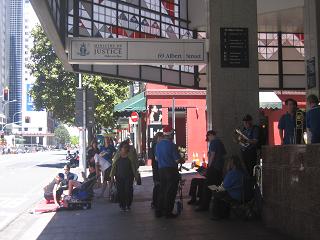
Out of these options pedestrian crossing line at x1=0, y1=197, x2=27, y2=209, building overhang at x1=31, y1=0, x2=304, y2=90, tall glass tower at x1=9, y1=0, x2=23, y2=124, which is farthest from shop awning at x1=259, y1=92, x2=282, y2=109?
tall glass tower at x1=9, y1=0, x2=23, y2=124

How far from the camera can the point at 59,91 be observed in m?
35.6

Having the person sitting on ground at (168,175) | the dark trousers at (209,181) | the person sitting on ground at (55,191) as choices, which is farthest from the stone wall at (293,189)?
the person sitting on ground at (55,191)

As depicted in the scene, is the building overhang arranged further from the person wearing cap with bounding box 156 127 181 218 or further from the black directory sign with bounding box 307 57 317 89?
the black directory sign with bounding box 307 57 317 89

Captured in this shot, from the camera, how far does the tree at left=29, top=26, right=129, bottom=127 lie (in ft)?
114

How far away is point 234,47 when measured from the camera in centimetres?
1211

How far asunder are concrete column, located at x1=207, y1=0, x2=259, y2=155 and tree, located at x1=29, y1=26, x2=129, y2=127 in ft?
74.5

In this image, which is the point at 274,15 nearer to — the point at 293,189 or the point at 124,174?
the point at 124,174

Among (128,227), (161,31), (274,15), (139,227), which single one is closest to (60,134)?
(161,31)

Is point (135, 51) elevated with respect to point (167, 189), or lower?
elevated

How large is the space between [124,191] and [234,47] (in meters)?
4.11

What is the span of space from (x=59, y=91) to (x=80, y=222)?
2648cm

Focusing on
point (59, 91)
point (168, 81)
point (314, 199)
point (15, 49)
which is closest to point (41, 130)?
point (15, 49)

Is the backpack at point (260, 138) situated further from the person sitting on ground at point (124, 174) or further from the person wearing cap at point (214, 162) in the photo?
the person sitting on ground at point (124, 174)

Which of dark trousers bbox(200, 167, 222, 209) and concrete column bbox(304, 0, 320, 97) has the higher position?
concrete column bbox(304, 0, 320, 97)
